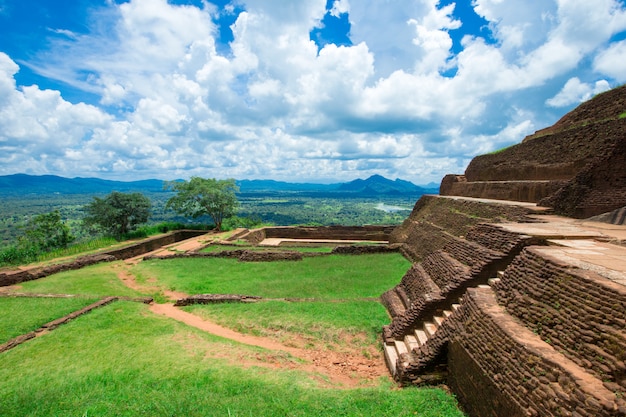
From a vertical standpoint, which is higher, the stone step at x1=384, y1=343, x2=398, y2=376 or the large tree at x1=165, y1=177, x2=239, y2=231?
the large tree at x1=165, y1=177, x2=239, y2=231

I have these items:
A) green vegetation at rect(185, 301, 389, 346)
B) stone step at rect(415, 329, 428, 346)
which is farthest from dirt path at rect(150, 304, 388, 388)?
stone step at rect(415, 329, 428, 346)

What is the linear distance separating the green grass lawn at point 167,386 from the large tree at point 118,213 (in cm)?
2102

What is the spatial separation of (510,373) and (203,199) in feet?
95.9

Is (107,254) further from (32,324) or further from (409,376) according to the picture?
(409,376)

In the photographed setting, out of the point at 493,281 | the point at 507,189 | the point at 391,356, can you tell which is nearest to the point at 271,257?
the point at 391,356

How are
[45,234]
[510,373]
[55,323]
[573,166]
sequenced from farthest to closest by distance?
[45,234] < [573,166] < [55,323] < [510,373]

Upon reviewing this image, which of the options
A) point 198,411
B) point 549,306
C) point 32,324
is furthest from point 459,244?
point 32,324

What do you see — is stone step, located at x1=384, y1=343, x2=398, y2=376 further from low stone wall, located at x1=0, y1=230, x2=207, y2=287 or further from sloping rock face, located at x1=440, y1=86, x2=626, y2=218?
low stone wall, located at x1=0, y1=230, x2=207, y2=287

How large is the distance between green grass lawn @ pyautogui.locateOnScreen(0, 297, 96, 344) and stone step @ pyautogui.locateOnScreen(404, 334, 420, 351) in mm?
9566

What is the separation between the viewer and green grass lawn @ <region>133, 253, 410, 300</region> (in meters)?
11.3

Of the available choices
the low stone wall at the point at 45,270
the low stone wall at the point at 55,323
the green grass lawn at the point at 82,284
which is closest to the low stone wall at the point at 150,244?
the low stone wall at the point at 45,270

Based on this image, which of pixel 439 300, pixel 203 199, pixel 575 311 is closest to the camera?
pixel 575 311

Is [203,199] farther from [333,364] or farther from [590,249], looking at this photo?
[590,249]

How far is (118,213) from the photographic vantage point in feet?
86.8
